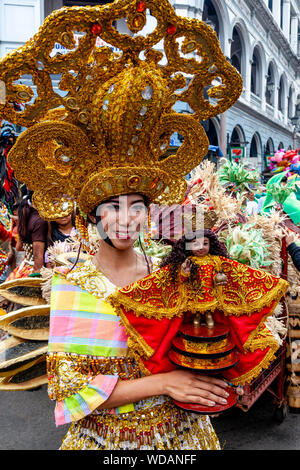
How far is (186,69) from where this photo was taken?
1.48 m

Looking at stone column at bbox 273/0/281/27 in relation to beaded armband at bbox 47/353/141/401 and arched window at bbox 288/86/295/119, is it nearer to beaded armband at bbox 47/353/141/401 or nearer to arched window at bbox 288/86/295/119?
arched window at bbox 288/86/295/119

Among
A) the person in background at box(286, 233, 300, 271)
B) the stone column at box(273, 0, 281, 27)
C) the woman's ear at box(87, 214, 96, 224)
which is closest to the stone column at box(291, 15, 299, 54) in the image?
the stone column at box(273, 0, 281, 27)

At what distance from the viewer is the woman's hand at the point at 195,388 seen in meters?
1.38

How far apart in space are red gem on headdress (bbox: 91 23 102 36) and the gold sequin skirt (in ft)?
4.53

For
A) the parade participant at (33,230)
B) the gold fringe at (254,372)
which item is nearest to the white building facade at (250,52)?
the parade participant at (33,230)

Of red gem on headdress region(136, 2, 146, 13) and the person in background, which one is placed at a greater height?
red gem on headdress region(136, 2, 146, 13)

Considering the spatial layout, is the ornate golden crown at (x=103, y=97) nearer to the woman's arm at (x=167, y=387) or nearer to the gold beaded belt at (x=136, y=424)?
the woman's arm at (x=167, y=387)

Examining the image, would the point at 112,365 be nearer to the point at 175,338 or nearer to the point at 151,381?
the point at 151,381

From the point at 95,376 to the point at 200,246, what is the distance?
24.6 inches

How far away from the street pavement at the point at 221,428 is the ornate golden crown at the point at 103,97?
2769 mm

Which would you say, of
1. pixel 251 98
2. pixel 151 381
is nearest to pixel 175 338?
pixel 151 381

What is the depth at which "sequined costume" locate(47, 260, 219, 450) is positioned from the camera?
1387mm

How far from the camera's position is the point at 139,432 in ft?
4.97

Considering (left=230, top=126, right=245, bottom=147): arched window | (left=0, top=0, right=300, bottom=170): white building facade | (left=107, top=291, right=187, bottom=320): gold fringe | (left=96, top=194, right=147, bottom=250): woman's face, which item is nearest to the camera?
(left=107, top=291, right=187, bottom=320): gold fringe
